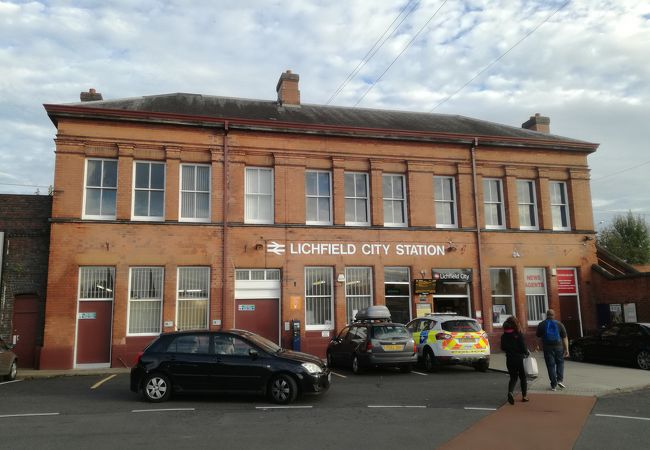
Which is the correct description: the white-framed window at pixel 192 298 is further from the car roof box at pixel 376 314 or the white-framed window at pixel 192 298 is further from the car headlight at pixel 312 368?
the car headlight at pixel 312 368

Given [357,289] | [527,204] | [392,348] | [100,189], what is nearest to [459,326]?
[392,348]

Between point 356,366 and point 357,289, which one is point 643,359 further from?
point 357,289

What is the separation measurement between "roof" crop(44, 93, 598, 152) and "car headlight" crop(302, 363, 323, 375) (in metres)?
10.9

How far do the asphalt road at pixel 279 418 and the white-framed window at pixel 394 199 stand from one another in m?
8.67

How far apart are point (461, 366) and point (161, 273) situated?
34.4 feet

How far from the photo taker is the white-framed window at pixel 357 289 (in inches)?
750

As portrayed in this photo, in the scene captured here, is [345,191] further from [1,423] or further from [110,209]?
[1,423]

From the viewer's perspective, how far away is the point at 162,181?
60.0 feet

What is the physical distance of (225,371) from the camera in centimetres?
1028

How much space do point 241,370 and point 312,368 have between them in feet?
4.70

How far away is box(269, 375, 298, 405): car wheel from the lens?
10.1 meters

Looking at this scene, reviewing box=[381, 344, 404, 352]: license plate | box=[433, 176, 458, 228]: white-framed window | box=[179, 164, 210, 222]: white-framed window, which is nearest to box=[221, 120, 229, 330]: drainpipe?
box=[179, 164, 210, 222]: white-framed window

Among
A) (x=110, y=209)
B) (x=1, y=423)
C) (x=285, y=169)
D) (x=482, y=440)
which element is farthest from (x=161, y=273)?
(x=482, y=440)

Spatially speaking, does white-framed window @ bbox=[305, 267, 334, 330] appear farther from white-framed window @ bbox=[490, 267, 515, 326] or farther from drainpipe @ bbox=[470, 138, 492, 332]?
white-framed window @ bbox=[490, 267, 515, 326]
